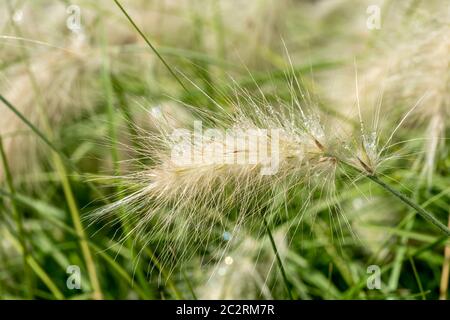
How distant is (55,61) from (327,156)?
996 millimetres

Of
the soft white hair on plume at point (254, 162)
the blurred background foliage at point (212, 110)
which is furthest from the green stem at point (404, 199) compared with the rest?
the blurred background foliage at point (212, 110)

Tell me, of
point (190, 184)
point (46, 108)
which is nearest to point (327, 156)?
point (190, 184)

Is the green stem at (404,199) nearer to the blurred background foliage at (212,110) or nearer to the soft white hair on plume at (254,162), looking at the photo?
the soft white hair on plume at (254,162)

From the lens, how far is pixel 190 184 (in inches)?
32.1

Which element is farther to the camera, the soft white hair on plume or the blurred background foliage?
the blurred background foliage

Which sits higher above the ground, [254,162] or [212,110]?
[212,110]

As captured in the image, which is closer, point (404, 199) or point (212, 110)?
point (404, 199)

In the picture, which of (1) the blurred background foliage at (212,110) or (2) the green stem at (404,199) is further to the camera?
(1) the blurred background foliage at (212,110)

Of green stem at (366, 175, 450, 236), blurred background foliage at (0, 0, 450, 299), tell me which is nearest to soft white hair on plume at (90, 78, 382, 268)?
green stem at (366, 175, 450, 236)

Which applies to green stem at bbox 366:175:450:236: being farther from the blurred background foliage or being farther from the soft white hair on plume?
the blurred background foliage

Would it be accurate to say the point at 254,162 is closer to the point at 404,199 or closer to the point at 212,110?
the point at 404,199

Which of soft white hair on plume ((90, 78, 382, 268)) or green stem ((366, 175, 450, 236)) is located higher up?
soft white hair on plume ((90, 78, 382, 268))

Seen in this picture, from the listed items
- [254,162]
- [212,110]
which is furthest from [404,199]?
[212,110]
